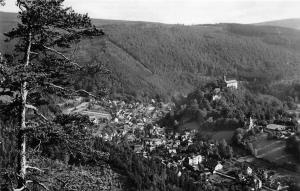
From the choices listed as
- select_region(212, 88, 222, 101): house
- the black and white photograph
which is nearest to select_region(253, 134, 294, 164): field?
the black and white photograph

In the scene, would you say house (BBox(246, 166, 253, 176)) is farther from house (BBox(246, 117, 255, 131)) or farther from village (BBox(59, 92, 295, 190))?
house (BBox(246, 117, 255, 131))

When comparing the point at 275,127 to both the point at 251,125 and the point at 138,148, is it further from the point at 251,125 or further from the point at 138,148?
the point at 138,148

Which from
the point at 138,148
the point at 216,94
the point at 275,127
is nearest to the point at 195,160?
the point at 138,148

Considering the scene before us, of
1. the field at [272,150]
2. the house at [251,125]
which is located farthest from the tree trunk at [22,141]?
the house at [251,125]

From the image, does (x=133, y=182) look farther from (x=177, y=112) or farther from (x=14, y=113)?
(x=177, y=112)

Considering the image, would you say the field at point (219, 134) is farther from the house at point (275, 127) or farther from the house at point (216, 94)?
the house at point (216, 94)

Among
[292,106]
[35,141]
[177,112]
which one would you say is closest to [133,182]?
[35,141]
